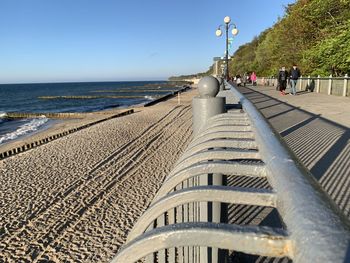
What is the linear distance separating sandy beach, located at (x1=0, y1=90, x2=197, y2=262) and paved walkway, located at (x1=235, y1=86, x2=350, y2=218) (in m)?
3.48

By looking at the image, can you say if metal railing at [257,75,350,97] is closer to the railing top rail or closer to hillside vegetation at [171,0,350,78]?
hillside vegetation at [171,0,350,78]

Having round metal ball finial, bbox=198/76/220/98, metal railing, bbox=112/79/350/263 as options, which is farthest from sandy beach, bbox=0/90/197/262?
metal railing, bbox=112/79/350/263

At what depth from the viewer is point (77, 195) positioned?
806 cm

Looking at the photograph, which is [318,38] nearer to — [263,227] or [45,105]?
[263,227]

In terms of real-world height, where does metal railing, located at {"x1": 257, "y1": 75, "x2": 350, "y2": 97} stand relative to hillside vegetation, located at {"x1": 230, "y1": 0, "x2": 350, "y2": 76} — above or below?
below

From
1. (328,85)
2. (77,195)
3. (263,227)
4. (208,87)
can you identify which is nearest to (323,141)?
(208,87)

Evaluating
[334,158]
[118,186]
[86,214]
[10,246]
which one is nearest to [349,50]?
[334,158]

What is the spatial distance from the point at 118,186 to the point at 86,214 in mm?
1727

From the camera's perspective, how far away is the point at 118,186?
28.1 ft

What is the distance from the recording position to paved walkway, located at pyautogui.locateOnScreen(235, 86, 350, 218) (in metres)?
4.88

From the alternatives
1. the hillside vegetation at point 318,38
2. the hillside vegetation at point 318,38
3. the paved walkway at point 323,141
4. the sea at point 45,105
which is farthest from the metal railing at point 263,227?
the sea at point 45,105

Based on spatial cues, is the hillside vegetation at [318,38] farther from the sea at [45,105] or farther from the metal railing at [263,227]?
the sea at [45,105]

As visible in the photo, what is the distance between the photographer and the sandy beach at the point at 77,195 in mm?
5637

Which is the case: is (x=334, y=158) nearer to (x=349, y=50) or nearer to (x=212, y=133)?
(x=212, y=133)
